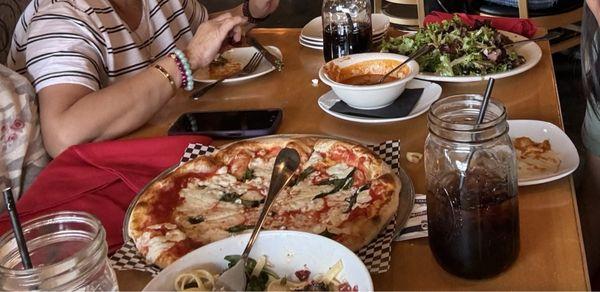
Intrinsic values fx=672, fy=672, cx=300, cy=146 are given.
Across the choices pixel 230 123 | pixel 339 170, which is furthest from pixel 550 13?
pixel 339 170

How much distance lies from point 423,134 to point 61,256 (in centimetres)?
71

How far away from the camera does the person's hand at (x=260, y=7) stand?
2014mm

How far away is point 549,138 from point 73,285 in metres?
0.83

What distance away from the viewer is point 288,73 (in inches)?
64.6

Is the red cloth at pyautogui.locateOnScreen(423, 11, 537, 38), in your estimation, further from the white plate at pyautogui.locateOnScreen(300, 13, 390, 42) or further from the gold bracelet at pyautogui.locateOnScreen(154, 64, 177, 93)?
the gold bracelet at pyautogui.locateOnScreen(154, 64, 177, 93)

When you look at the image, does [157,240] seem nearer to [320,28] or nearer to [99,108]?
[99,108]

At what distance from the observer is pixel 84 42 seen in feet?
4.93

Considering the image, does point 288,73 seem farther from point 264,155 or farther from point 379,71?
point 264,155

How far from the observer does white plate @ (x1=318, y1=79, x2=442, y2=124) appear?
1.31 metres

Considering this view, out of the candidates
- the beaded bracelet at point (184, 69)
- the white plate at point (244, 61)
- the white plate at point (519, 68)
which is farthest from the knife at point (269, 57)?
the white plate at point (519, 68)

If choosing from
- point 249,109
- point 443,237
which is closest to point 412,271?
point 443,237

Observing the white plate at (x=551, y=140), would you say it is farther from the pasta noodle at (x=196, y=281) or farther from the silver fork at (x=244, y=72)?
the silver fork at (x=244, y=72)

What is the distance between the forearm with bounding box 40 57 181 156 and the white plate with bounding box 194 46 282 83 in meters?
0.18

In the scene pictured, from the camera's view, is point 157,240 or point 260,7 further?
point 260,7
